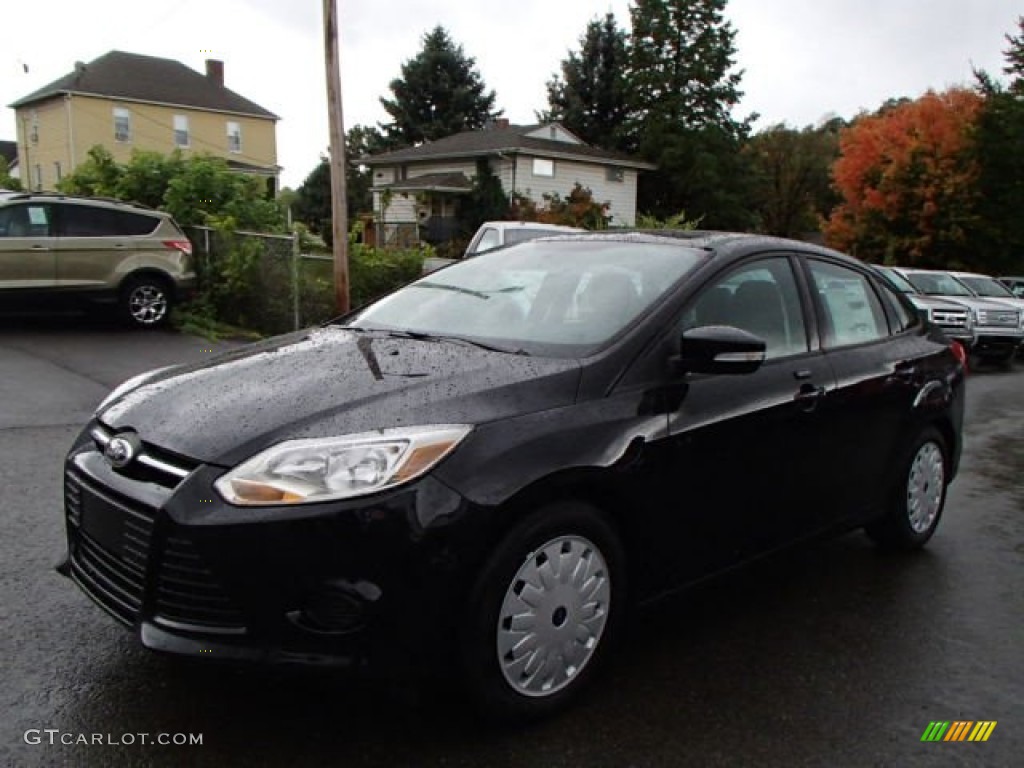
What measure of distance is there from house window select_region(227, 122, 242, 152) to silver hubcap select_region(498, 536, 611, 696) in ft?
160

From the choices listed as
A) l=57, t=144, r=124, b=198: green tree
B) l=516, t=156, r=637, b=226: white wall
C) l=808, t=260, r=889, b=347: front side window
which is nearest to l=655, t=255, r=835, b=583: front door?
l=808, t=260, r=889, b=347: front side window

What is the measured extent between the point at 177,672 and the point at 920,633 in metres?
2.96

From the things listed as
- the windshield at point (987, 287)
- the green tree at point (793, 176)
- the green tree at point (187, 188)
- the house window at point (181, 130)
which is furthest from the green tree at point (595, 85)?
the green tree at point (187, 188)

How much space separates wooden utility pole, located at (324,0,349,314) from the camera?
1231 centimetres

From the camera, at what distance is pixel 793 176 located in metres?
55.1

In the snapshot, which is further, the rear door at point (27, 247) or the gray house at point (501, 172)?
the gray house at point (501, 172)

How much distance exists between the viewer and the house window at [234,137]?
156ft

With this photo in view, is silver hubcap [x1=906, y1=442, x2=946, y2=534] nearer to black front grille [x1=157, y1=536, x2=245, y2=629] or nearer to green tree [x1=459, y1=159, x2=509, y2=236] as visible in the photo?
black front grille [x1=157, y1=536, x2=245, y2=629]

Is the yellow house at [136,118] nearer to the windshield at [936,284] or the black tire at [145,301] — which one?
the black tire at [145,301]

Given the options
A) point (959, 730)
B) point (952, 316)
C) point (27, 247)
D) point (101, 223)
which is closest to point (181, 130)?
point (101, 223)

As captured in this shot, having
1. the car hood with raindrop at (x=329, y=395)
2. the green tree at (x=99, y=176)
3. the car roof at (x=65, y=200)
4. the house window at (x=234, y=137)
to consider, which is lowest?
the car hood with raindrop at (x=329, y=395)

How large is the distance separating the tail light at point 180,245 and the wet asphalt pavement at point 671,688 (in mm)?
7852

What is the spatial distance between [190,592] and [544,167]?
35.5 metres

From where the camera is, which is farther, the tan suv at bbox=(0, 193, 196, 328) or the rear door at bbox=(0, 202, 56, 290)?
the tan suv at bbox=(0, 193, 196, 328)
